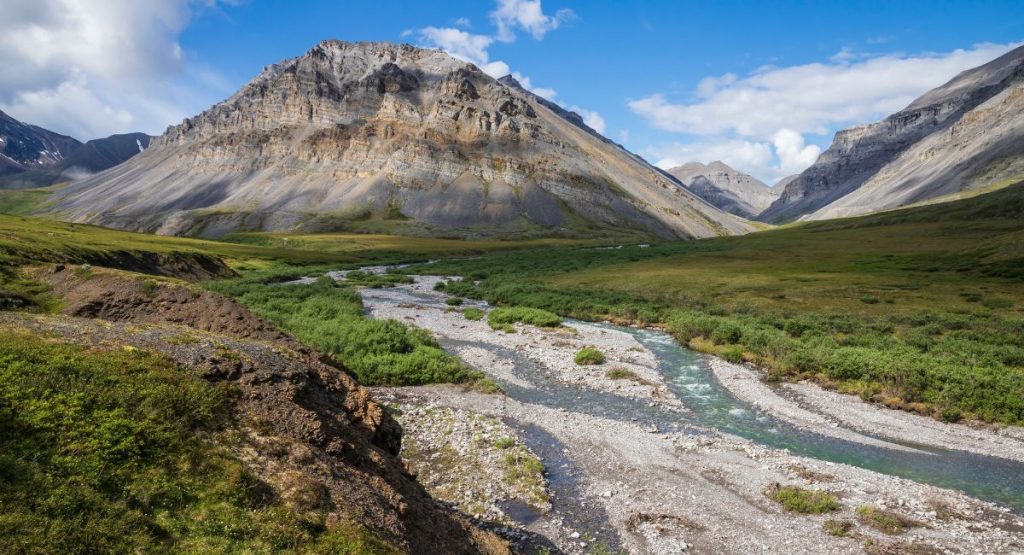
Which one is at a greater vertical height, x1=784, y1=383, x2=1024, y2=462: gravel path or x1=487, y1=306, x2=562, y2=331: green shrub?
x1=487, y1=306, x2=562, y2=331: green shrub

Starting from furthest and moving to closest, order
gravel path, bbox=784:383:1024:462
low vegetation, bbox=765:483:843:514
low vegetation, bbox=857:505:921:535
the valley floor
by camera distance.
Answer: gravel path, bbox=784:383:1024:462, low vegetation, bbox=765:483:843:514, low vegetation, bbox=857:505:921:535, the valley floor

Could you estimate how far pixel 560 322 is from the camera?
4678cm

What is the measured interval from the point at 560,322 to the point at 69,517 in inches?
1630

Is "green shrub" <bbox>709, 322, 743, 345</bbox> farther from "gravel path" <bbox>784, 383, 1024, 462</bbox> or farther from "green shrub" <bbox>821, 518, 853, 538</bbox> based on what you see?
"green shrub" <bbox>821, 518, 853, 538</bbox>

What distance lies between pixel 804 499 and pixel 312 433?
1519cm

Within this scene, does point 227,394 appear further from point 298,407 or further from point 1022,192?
point 1022,192

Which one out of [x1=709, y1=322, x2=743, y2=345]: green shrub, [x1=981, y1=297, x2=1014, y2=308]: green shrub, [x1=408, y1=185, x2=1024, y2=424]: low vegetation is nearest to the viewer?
[x1=408, y1=185, x2=1024, y2=424]: low vegetation

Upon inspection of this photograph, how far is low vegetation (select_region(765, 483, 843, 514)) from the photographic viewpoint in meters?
16.0

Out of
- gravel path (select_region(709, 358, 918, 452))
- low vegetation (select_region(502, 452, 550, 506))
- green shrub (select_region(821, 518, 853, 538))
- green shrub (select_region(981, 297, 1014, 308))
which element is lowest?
gravel path (select_region(709, 358, 918, 452))

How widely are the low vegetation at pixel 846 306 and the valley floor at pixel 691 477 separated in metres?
3.33

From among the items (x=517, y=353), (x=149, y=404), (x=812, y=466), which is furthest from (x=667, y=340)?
(x=149, y=404)

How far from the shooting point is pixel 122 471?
7.72 metres

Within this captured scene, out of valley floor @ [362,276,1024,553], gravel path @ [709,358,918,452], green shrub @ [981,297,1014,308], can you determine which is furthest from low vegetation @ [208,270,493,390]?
green shrub @ [981,297,1014,308]

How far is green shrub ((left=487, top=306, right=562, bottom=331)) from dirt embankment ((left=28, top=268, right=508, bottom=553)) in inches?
1255
